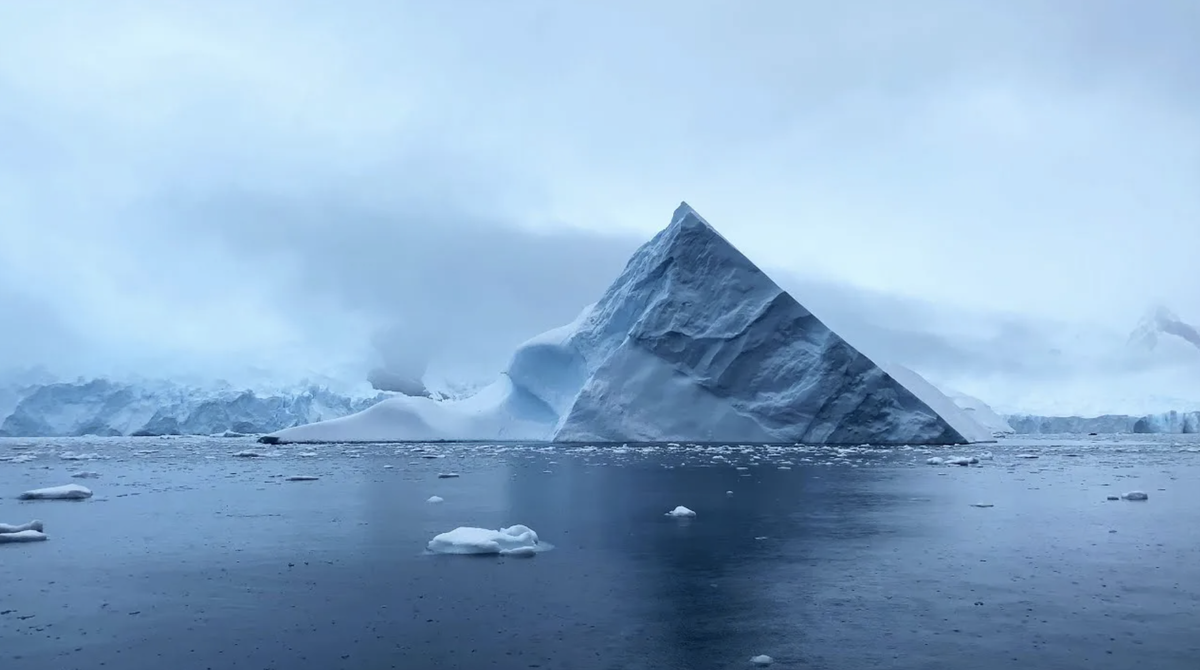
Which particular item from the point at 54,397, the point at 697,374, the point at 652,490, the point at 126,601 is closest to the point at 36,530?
the point at 126,601

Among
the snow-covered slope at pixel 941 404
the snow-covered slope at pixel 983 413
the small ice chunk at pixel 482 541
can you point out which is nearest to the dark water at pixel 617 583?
the small ice chunk at pixel 482 541

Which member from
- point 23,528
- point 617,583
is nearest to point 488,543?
point 617,583

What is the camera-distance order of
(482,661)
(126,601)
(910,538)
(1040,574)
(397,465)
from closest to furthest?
(482,661) → (126,601) → (1040,574) → (910,538) → (397,465)

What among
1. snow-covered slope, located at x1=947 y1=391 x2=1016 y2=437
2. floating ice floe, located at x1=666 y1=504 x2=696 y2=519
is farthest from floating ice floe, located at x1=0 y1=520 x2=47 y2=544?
snow-covered slope, located at x1=947 y1=391 x2=1016 y2=437

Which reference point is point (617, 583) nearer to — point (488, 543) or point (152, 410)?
point (488, 543)

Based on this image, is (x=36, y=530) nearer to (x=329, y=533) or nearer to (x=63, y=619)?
(x=329, y=533)

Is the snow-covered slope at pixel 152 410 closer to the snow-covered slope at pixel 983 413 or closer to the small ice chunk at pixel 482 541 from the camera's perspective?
the snow-covered slope at pixel 983 413
